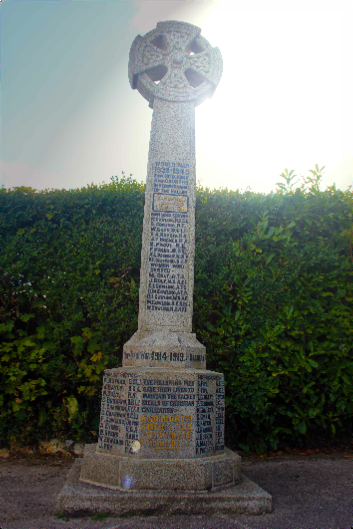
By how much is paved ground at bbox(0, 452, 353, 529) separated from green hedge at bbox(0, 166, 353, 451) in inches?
16.7

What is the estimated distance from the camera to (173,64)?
5.05 meters

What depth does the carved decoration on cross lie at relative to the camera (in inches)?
195

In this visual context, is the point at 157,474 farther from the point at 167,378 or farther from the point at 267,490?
the point at 267,490

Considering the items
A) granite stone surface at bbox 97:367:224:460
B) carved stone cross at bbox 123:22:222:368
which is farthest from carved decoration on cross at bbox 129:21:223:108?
granite stone surface at bbox 97:367:224:460

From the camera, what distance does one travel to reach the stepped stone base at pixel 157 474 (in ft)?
10.4

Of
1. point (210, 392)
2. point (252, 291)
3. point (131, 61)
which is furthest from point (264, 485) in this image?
point (131, 61)

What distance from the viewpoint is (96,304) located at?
5.07 meters

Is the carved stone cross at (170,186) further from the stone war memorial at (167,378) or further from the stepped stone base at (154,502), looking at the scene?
the stepped stone base at (154,502)

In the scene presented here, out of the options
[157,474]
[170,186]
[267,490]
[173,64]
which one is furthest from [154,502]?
[173,64]

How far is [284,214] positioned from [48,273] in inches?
148

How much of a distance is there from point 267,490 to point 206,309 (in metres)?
2.31

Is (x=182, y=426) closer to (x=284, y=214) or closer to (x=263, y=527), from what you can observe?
(x=263, y=527)

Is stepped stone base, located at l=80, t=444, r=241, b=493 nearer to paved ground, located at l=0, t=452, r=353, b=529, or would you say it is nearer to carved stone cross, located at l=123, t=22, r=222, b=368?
paved ground, located at l=0, t=452, r=353, b=529

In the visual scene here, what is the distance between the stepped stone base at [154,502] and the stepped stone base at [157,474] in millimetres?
64
